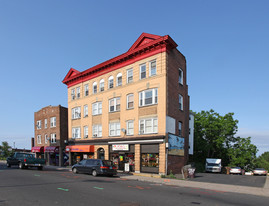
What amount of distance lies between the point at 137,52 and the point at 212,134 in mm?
27086

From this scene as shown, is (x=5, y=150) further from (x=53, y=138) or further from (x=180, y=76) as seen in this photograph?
(x=180, y=76)

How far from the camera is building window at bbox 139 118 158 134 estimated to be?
74.0ft

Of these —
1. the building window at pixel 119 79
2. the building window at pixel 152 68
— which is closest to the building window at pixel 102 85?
the building window at pixel 119 79

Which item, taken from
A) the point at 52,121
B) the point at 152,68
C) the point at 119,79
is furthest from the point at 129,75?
the point at 52,121

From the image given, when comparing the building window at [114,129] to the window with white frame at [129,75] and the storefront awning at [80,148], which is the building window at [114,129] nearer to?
the storefront awning at [80,148]

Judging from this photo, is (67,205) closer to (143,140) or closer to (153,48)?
(143,140)

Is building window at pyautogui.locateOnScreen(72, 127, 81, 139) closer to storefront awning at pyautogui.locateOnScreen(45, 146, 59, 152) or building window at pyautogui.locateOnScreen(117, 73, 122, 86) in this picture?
storefront awning at pyautogui.locateOnScreen(45, 146, 59, 152)

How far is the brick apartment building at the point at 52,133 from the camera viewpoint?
114 feet

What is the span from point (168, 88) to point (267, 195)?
12832mm

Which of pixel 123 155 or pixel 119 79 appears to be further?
pixel 119 79

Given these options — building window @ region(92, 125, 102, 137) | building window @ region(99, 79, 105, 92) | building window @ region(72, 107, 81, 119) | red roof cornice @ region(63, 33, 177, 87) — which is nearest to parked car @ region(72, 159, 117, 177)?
building window @ region(92, 125, 102, 137)

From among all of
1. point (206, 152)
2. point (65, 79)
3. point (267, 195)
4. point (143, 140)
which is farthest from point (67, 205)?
point (206, 152)

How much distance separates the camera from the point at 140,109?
23953mm

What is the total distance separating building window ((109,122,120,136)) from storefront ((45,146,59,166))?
1244 cm
